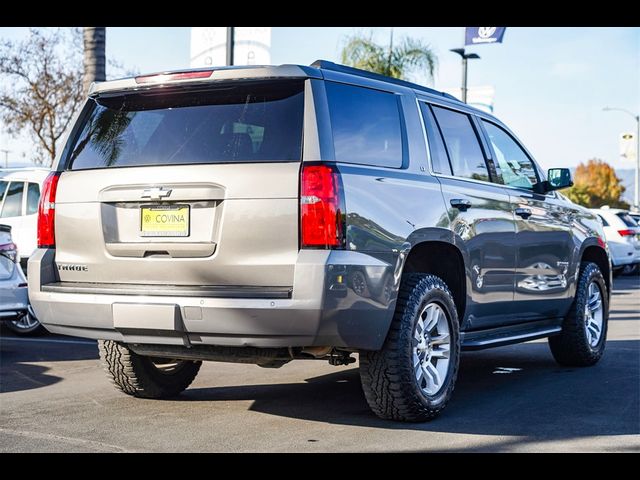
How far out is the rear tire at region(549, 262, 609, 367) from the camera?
310 inches

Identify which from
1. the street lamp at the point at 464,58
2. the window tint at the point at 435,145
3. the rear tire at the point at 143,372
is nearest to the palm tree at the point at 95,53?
the rear tire at the point at 143,372

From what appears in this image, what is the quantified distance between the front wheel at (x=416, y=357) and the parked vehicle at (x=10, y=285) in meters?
4.20

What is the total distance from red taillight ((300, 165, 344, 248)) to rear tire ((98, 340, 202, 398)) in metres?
1.70

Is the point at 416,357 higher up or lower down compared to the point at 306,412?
higher up

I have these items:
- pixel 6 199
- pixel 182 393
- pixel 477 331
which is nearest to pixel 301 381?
pixel 182 393

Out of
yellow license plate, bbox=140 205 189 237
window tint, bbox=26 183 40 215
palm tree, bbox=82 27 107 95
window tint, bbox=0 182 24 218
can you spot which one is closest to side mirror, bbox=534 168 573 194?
yellow license plate, bbox=140 205 189 237

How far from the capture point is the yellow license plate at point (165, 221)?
5.21m

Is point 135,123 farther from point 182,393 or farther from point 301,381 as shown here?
point 301,381

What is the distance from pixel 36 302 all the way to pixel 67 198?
0.64 metres

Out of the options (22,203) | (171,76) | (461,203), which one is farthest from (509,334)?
(22,203)

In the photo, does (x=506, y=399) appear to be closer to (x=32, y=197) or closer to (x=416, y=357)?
(x=416, y=357)

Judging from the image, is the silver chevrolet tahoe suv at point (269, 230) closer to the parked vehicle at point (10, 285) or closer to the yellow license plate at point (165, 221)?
the yellow license plate at point (165, 221)

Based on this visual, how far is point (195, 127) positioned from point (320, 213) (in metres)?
0.96

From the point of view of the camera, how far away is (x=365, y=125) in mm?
5582
